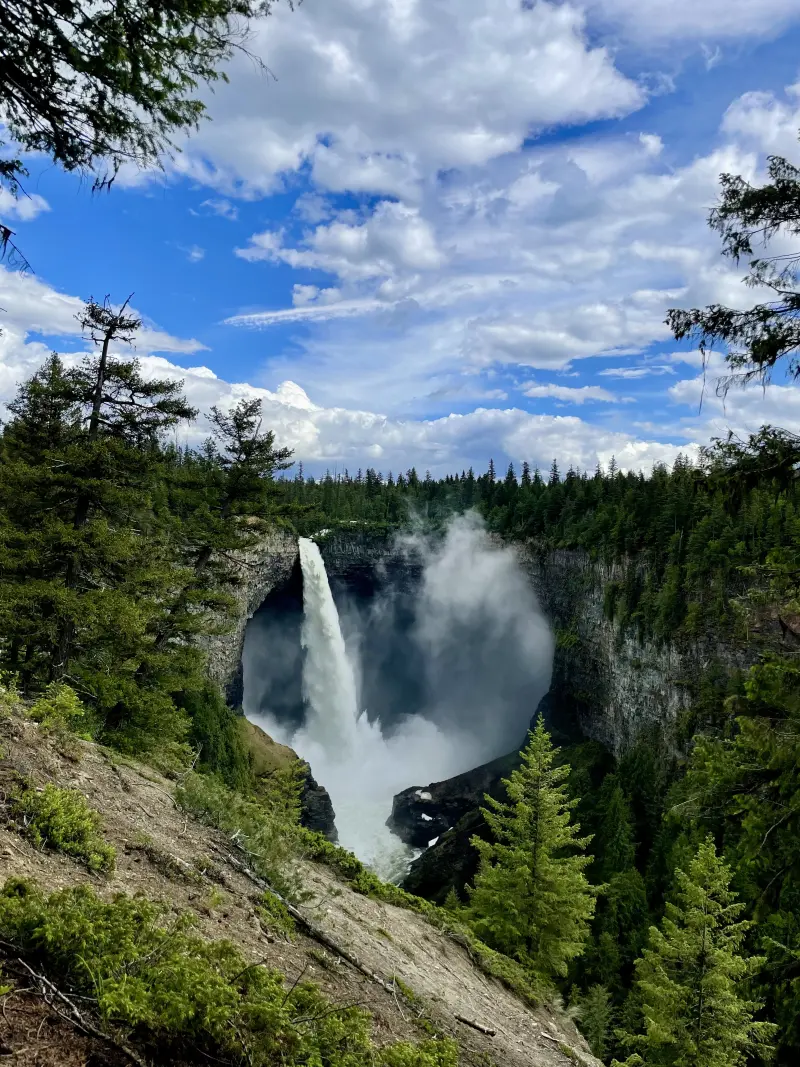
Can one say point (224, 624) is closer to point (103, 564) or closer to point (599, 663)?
point (103, 564)

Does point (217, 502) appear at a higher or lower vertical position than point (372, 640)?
higher

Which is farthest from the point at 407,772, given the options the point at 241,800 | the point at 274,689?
the point at 241,800

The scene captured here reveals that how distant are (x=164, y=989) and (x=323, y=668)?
54827 millimetres

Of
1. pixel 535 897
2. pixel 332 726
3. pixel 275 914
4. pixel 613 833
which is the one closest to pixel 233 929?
pixel 275 914

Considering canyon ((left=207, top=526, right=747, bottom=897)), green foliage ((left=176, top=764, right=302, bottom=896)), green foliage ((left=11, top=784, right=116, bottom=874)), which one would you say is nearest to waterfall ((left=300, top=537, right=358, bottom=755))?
canyon ((left=207, top=526, right=747, bottom=897))

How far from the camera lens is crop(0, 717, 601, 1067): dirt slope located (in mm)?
4449

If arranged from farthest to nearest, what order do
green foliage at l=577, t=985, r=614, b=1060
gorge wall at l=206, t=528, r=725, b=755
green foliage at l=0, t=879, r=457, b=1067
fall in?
1. gorge wall at l=206, t=528, r=725, b=755
2. green foliage at l=577, t=985, r=614, b=1060
3. green foliage at l=0, t=879, r=457, b=1067

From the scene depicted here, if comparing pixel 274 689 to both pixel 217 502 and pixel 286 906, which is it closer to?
pixel 217 502

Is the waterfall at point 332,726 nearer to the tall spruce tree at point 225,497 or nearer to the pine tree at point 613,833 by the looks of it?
the pine tree at point 613,833

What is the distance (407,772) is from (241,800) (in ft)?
186

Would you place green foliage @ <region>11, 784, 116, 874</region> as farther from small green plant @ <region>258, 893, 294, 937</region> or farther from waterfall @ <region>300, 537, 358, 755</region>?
waterfall @ <region>300, 537, 358, 755</region>

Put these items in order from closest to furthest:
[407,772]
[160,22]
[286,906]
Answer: [160,22], [286,906], [407,772]

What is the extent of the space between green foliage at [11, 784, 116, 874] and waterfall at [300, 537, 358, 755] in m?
50.2

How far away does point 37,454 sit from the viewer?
57.5 feet
